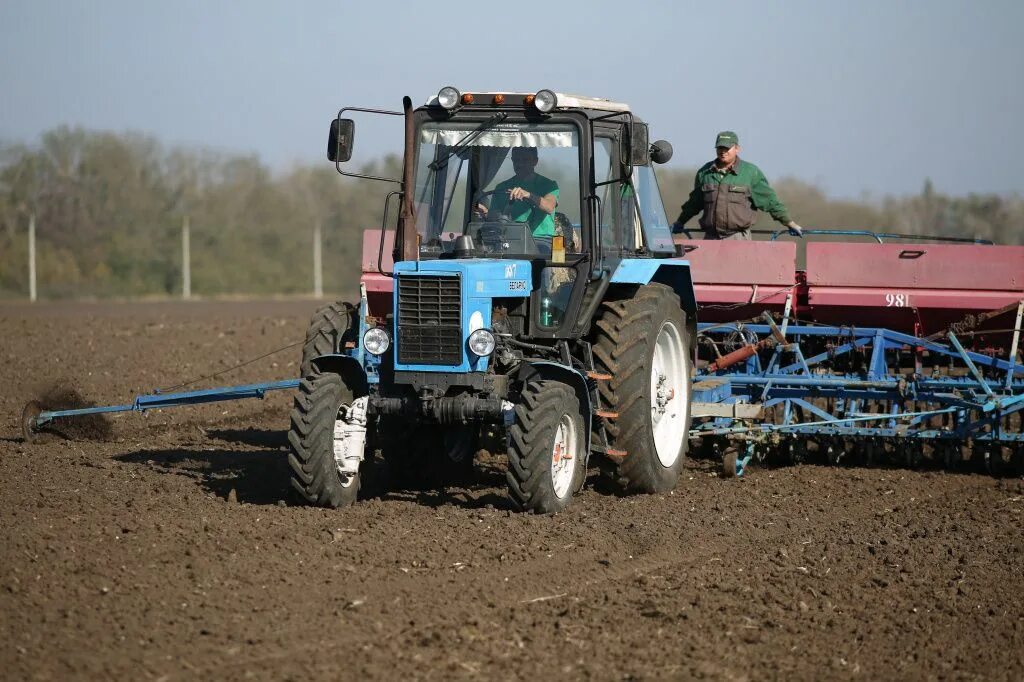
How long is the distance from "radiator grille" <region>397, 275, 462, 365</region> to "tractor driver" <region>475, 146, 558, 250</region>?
2.66 ft

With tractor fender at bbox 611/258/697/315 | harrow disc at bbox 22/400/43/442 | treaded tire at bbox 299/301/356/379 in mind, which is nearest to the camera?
tractor fender at bbox 611/258/697/315

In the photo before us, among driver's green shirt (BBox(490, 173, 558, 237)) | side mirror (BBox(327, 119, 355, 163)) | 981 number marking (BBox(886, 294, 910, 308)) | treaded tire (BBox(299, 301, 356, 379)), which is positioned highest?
side mirror (BBox(327, 119, 355, 163))

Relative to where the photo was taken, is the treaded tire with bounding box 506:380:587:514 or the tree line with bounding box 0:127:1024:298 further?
the tree line with bounding box 0:127:1024:298

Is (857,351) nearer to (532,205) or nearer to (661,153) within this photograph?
(661,153)

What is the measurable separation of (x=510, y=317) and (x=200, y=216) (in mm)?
29542

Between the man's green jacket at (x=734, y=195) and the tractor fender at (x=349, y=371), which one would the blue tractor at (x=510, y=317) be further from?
the man's green jacket at (x=734, y=195)

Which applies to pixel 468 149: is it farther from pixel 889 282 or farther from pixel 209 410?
pixel 209 410

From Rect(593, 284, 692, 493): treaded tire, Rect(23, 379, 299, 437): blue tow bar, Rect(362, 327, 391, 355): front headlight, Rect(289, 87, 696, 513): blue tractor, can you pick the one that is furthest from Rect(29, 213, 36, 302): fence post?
Rect(593, 284, 692, 493): treaded tire

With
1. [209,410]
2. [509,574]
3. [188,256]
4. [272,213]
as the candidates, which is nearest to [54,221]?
[188,256]

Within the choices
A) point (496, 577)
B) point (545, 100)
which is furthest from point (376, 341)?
point (496, 577)

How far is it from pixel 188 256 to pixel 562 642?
1138 inches

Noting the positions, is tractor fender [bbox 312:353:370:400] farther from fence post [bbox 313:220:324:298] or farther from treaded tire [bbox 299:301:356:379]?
fence post [bbox 313:220:324:298]

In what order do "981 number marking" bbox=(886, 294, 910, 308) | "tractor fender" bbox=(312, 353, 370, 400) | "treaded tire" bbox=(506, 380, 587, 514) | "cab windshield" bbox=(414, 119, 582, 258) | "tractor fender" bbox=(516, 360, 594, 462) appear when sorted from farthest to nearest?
"981 number marking" bbox=(886, 294, 910, 308) < "cab windshield" bbox=(414, 119, 582, 258) < "tractor fender" bbox=(312, 353, 370, 400) < "tractor fender" bbox=(516, 360, 594, 462) < "treaded tire" bbox=(506, 380, 587, 514)

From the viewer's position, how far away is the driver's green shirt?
793 cm
